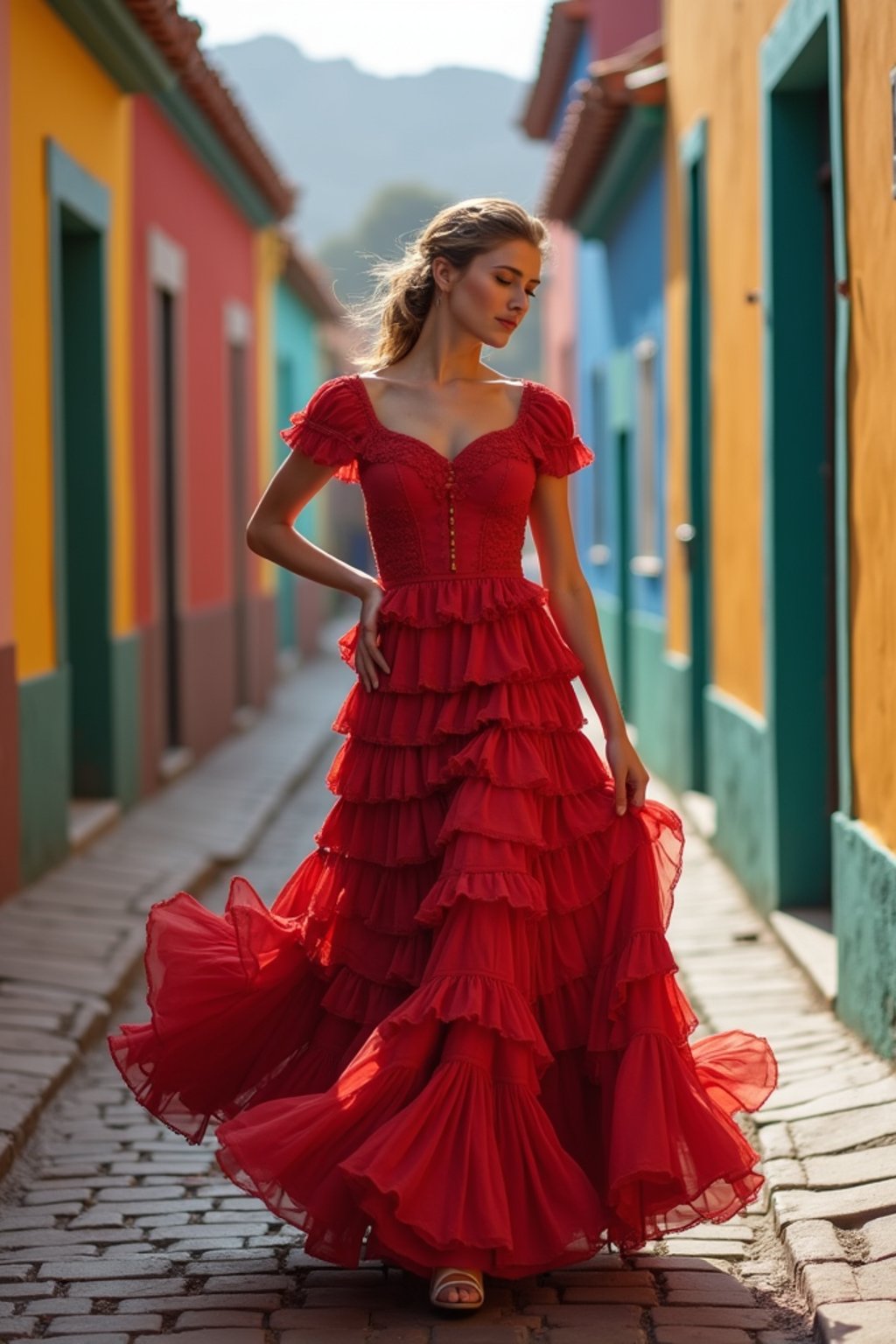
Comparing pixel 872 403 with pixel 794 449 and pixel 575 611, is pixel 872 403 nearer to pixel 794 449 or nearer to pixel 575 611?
pixel 575 611

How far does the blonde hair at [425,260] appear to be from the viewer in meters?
4.19

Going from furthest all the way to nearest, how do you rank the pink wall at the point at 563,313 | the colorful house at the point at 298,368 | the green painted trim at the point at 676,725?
the pink wall at the point at 563,313, the colorful house at the point at 298,368, the green painted trim at the point at 676,725

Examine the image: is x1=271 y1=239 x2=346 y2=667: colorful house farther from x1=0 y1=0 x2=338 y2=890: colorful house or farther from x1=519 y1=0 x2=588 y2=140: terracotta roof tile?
x1=0 y1=0 x2=338 y2=890: colorful house

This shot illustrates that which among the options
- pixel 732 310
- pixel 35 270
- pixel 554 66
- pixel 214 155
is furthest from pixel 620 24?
pixel 35 270

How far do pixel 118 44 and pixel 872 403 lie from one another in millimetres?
5929

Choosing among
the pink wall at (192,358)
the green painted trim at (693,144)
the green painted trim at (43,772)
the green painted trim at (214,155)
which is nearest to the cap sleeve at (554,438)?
the green painted trim at (43,772)

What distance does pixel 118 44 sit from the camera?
33.8 feet

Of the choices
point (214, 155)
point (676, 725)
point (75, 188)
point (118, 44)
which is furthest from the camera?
point (214, 155)

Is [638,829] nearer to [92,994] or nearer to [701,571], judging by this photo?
[92,994]

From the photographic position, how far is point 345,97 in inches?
7539

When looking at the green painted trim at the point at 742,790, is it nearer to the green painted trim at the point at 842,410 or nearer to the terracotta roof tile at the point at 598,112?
the green painted trim at the point at 842,410

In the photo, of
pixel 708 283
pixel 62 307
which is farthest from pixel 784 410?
pixel 62 307

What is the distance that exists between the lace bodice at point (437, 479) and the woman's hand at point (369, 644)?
0.08m

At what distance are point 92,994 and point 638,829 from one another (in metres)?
3.02
